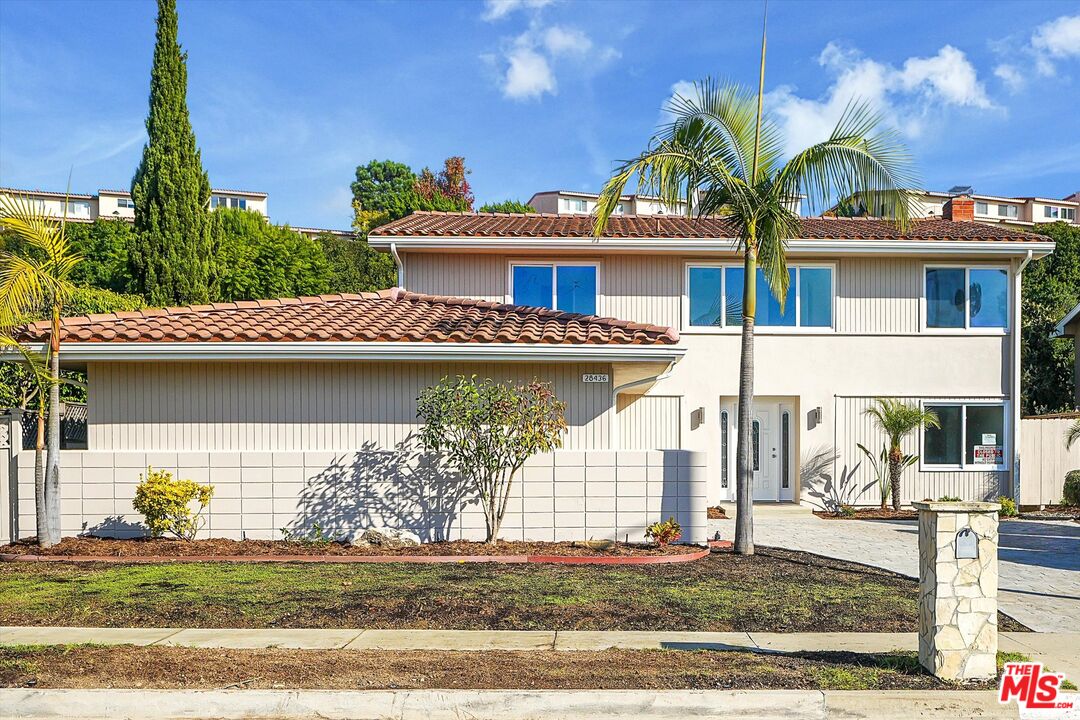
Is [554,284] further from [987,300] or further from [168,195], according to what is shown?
[168,195]

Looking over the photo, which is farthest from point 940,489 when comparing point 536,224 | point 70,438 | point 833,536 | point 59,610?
point 70,438

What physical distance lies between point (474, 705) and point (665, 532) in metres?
5.90

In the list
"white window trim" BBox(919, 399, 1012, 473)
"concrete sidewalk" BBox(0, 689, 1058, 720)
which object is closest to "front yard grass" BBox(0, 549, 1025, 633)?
"concrete sidewalk" BBox(0, 689, 1058, 720)

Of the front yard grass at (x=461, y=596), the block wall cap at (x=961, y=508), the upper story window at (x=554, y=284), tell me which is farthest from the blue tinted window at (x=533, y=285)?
the block wall cap at (x=961, y=508)

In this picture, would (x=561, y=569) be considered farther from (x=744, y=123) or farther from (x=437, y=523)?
(x=744, y=123)

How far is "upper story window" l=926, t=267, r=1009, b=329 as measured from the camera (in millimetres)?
18141

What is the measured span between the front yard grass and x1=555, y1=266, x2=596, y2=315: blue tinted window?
27.3 feet

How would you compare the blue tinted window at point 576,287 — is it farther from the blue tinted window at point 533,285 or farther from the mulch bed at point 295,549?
the mulch bed at point 295,549

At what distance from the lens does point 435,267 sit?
18109 millimetres

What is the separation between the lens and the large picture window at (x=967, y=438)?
1805cm

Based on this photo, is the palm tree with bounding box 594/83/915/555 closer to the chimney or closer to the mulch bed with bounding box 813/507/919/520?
the mulch bed with bounding box 813/507/919/520

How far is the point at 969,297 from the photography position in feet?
59.5

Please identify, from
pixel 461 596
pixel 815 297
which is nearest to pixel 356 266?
pixel 815 297

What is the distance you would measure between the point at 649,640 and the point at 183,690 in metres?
3.50
